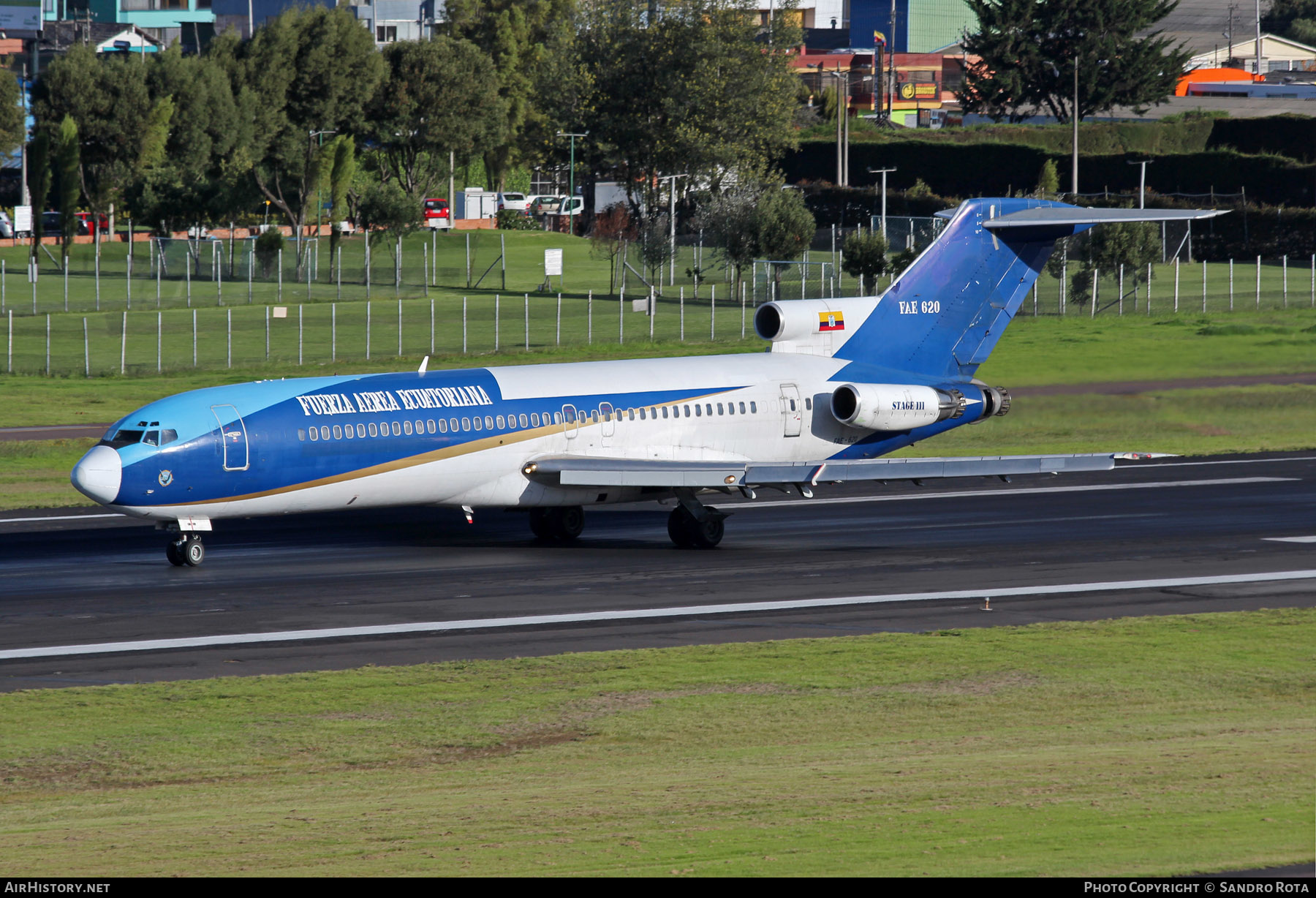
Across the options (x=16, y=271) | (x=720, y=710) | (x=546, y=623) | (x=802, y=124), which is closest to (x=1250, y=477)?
(x=546, y=623)

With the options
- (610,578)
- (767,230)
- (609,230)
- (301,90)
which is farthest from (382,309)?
(610,578)

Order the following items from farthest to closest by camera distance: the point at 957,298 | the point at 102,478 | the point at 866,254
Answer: the point at 866,254 → the point at 957,298 → the point at 102,478

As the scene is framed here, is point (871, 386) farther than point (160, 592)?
Yes

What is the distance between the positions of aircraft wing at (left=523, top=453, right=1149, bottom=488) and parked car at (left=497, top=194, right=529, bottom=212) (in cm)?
10620

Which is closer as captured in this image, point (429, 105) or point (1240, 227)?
point (1240, 227)

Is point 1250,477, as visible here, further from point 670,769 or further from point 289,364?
point 289,364

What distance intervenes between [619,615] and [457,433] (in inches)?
270

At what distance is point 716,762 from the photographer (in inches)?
691

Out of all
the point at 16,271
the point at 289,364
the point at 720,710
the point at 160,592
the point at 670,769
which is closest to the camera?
the point at 670,769

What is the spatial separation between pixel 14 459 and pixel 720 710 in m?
33.1

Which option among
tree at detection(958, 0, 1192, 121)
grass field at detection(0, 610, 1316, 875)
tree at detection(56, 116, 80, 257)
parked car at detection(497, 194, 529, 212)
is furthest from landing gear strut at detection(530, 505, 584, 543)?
parked car at detection(497, 194, 529, 212)

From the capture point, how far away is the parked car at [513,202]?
140 meters

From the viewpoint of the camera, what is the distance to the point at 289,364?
6412 cm

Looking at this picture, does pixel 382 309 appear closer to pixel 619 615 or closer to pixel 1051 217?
pixel 1051 217
